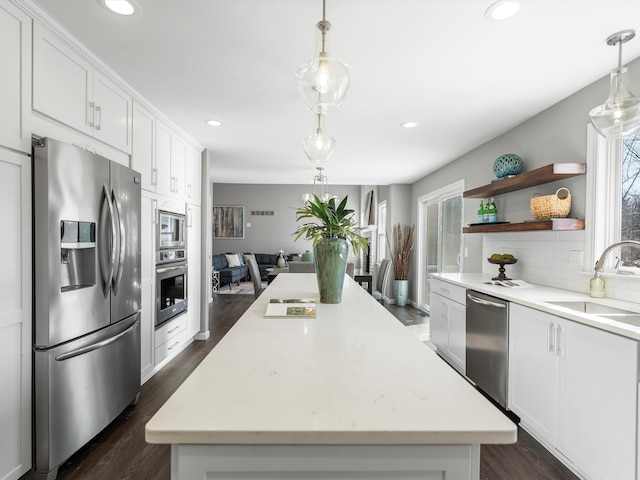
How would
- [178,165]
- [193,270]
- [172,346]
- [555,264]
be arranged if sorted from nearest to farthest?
[555,264] < [172,346] < [178,165] < [193,270]

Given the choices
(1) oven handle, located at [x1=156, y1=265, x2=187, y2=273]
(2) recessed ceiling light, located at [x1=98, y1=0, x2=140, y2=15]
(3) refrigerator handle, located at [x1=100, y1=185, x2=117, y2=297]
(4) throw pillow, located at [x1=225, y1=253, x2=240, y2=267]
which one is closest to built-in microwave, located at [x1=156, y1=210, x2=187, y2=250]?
(1) oven handle, located at [x1=156, y1=265, x2=187, y2=273]

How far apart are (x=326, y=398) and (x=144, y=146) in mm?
2832

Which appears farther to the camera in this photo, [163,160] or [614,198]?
[163,160]

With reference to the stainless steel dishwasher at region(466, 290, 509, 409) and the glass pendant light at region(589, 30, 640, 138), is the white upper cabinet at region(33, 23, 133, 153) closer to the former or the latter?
the glass pendant light at region(589, 30, 640, 138)

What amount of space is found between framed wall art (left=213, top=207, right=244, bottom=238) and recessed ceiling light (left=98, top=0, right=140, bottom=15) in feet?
26.1

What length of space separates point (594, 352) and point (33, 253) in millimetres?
2831

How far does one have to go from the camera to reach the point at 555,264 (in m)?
2.69

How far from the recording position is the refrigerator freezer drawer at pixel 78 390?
1670mm

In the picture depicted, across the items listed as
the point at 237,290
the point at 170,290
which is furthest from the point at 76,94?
the point at 237,290

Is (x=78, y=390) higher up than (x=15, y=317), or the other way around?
(x=15, y=317)

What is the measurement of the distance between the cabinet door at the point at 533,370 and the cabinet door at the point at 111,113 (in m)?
3.03

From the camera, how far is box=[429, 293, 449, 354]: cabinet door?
3.34m

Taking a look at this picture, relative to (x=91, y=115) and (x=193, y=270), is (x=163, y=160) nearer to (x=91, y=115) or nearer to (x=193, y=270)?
(x=91, y=115)

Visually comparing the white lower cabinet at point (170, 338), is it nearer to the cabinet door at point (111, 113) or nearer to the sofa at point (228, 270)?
the cabinet door at point (111, 113)
